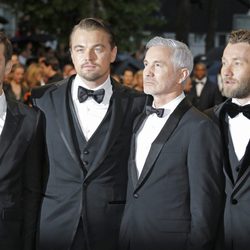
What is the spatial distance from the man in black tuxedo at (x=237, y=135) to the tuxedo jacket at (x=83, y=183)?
722 mm

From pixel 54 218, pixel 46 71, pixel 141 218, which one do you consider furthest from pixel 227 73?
pixel 46 71

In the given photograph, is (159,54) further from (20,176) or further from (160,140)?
(20,176)

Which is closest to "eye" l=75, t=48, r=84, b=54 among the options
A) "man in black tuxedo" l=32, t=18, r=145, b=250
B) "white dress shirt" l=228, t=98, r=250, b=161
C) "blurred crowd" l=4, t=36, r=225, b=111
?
"man in black tuxedo" l=32, t=18, r=145, b=250

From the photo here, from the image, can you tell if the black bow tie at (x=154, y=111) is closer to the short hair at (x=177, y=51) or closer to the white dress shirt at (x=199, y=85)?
the short hair at (x=177, y=51)

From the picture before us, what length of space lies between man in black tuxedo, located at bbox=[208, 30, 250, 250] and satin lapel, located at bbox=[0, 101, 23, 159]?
4.61ft

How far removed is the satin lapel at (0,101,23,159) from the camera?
515 cm

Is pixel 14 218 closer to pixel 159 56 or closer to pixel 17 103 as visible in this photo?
pixel 17 103

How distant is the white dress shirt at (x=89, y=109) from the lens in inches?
216

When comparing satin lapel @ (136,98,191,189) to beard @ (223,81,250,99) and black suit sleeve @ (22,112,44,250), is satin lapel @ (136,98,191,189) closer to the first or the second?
beard @ (223,81,250,99)

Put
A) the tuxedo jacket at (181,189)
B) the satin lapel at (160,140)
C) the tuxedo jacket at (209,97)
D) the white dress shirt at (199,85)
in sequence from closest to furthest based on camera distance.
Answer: the tuxedo jacket at (181,189)
the satin lapel at (160,140)
the tuxedo jacket at (209,97)
the white dress shirt at (199,85)

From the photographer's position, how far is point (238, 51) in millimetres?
5484

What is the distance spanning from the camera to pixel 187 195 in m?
5.16

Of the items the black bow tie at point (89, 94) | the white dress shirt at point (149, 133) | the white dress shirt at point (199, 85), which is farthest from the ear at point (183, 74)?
the white dress shirt at point (199, 85)

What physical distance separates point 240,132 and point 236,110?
0.52 feet
